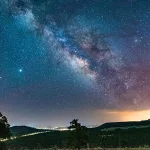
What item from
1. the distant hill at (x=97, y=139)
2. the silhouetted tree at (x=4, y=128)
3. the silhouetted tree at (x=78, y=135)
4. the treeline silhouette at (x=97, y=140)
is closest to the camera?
the silhouetted tree at (x=78, y=135)

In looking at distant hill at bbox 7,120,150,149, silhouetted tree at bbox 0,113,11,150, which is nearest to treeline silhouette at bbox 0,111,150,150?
distant hill at bbox 7,120,150,149

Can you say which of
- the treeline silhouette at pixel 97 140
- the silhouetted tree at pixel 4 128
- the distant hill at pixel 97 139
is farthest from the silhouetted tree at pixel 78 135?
the distant hill at pixel 97 139

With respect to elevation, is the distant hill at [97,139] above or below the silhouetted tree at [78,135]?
above

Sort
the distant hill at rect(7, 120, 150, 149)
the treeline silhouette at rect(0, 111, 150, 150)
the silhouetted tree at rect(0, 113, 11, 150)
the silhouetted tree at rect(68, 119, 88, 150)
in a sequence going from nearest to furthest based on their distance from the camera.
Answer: the silhouetted tree at rect(68, 119, 88, 150) → the silhouetted tree at rect(0, 113, 11, 150) → the treeline silhouette at rect(0, 111, 150, 150) → the distant hill at rect(7, 120, 150, 149)

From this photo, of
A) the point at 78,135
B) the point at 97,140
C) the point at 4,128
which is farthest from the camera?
the point at 97,140

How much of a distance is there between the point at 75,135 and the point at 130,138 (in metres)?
77.2

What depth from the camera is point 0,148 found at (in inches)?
3123

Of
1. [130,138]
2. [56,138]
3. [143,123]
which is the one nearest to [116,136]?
[130,138]

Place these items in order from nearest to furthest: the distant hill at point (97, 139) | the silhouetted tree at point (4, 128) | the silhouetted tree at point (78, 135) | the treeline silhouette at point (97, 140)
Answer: the silhouetted tree at point (78, 135) < the silhouetted tree at point (4, 128) < the treeline silhouette at point (97, 140) < the distant hill at point (97, 139)

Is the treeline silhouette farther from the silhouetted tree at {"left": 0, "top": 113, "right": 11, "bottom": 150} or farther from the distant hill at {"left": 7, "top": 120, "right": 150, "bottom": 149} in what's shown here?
the silhouetted tree at {"left": 0, "top": 113, "right": 11, "bottom": 150}

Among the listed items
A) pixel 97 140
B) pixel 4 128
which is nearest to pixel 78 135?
pixel 4 128

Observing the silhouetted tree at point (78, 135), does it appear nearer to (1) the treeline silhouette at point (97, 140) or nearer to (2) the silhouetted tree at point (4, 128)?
(2) the silhouetted tree at point (4, 128)

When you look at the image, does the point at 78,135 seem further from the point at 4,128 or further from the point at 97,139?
the point at 97,139

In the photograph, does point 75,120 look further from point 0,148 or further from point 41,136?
point 41,136
